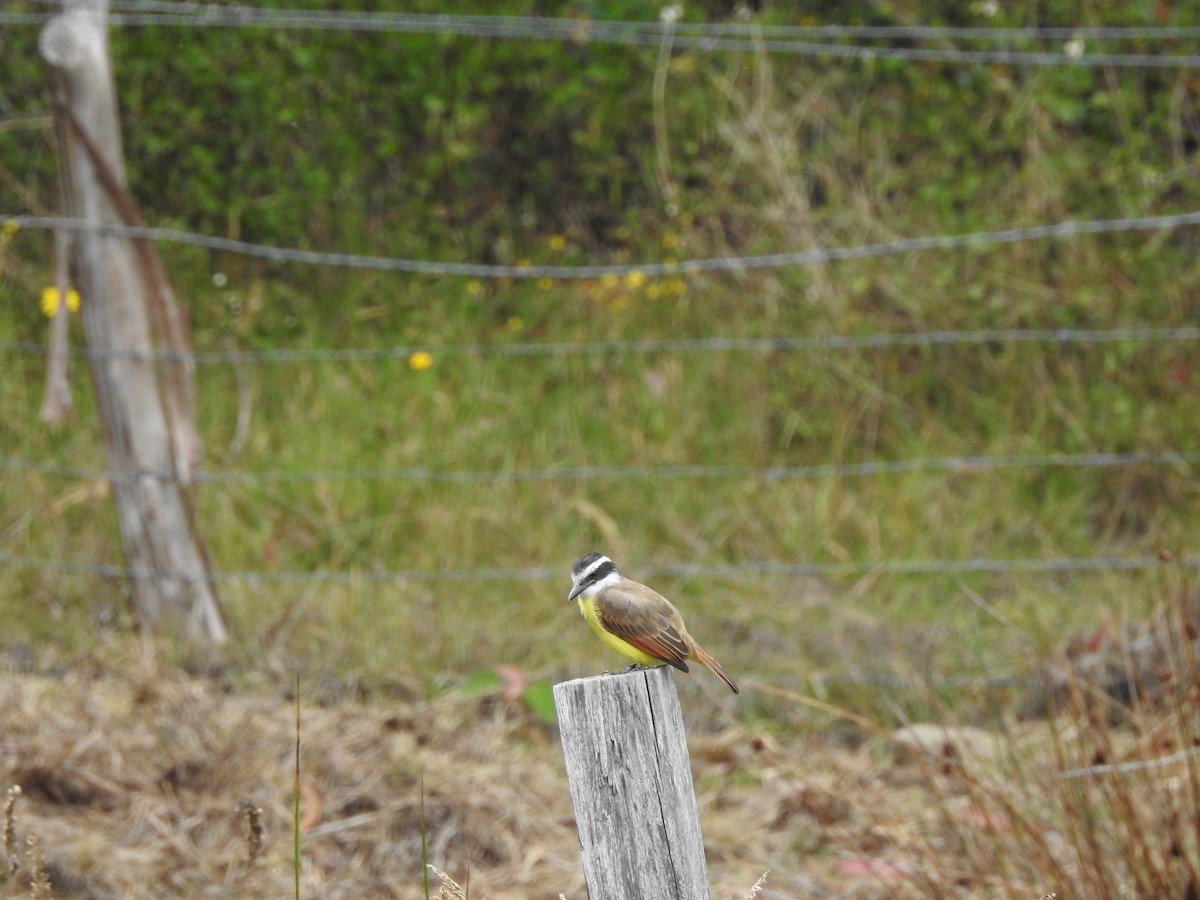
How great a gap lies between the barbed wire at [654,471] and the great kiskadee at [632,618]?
8.91 feet

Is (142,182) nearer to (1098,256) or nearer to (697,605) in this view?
(697,605)

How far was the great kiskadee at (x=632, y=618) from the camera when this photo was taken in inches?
88.5

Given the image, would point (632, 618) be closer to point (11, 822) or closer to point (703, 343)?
point (11, 822)

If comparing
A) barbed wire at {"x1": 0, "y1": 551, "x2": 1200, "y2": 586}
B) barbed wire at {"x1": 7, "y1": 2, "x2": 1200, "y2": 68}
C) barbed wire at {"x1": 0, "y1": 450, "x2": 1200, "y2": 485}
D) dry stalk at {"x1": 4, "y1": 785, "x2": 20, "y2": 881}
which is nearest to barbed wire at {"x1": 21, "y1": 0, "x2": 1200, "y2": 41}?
barbed wire at {"x1": 7, "y1": 2, "x2": 1200, "y2": 68}

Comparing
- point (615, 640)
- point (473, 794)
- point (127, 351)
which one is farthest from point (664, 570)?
point (615, 640)

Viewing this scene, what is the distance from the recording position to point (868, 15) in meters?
7.28

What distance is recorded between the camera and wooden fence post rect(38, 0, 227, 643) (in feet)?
15.4

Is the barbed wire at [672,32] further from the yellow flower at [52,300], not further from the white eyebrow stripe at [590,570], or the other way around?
the white eyebrow stripe at [590,570]

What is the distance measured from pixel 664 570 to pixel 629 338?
1.73m

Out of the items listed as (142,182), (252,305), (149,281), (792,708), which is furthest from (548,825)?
(142,182)

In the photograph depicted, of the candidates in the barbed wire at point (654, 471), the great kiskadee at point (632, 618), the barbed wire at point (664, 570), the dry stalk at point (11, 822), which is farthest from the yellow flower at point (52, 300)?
the great kiskadee at point (632, 618)

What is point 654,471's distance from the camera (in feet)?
18.1

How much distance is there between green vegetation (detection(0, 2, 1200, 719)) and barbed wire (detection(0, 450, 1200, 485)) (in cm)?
5

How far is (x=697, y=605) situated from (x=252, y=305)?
2.60 m
